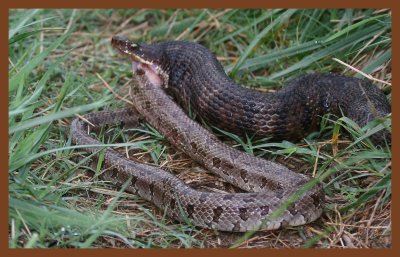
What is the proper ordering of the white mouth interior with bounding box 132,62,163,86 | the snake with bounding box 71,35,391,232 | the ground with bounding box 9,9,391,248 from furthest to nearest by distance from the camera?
the white mouth interior with bounding box 132,62,163,86 < the snake with bounding box 71,35,391,232 < the ground with bounding box 9,9,391,248

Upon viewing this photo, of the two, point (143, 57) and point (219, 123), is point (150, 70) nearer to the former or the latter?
point (143, 57)

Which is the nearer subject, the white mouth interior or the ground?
the ground

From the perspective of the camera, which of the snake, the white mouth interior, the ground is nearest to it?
the ground

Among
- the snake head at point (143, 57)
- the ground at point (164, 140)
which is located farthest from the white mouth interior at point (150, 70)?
the ground at point (164, 140)

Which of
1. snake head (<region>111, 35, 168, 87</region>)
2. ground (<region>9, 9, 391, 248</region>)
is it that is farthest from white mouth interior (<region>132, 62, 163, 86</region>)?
ground (<region>9, 9, 391, 248</region>)

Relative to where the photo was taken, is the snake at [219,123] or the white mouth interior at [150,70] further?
the white mouth interior at [150,70]

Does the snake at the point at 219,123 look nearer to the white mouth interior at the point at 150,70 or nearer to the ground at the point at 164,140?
the white mouth interior at the point at 150,70

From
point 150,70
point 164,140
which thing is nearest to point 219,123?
point 164,140

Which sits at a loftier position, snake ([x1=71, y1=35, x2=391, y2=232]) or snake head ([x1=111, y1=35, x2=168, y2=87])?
snake head ([x1=111, y1=35, x2=168, y2=87])

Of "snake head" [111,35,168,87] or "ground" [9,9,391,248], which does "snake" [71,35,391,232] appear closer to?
"snake head" [111,35,168,87]
